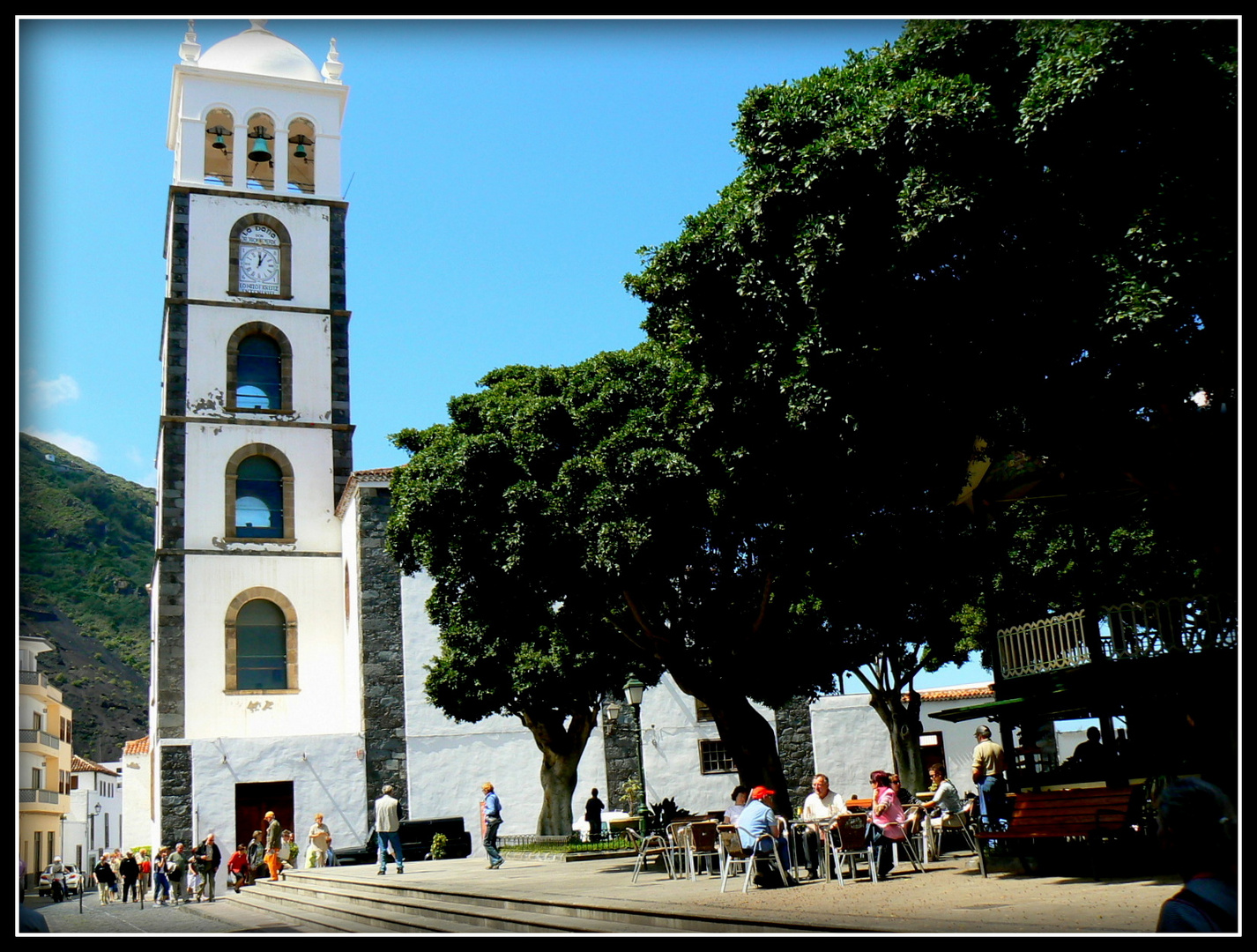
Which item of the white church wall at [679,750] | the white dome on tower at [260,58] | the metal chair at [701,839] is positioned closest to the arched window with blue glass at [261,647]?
the white church wall at [679,750]

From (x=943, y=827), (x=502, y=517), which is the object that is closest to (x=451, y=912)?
(x=502, y=517)

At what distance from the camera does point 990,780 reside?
14977 millimetres

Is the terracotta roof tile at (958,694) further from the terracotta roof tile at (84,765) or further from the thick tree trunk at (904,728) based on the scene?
the terracotta roof tile at (84,765)

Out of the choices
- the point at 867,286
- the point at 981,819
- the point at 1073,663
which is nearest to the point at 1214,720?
the point at 1073,663

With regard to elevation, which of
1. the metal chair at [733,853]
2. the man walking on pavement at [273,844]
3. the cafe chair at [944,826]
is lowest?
the man walking on pavement at [273,844]

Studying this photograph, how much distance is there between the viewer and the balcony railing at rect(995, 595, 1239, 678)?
14.6 m

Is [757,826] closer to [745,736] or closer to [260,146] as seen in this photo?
[745,736]

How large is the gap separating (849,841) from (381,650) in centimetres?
1938

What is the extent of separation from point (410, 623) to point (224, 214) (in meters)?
12.7

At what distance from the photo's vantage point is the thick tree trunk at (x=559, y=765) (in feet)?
90.4

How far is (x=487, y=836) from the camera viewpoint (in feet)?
62.3

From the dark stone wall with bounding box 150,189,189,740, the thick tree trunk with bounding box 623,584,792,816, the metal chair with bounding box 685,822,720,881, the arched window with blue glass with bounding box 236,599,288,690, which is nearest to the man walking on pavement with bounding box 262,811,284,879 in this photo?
the dark stone wall with bounding box 150,189,189,740

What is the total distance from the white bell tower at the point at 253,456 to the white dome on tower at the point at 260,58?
6 cm

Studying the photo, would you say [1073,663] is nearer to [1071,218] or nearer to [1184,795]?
[1071,218]
